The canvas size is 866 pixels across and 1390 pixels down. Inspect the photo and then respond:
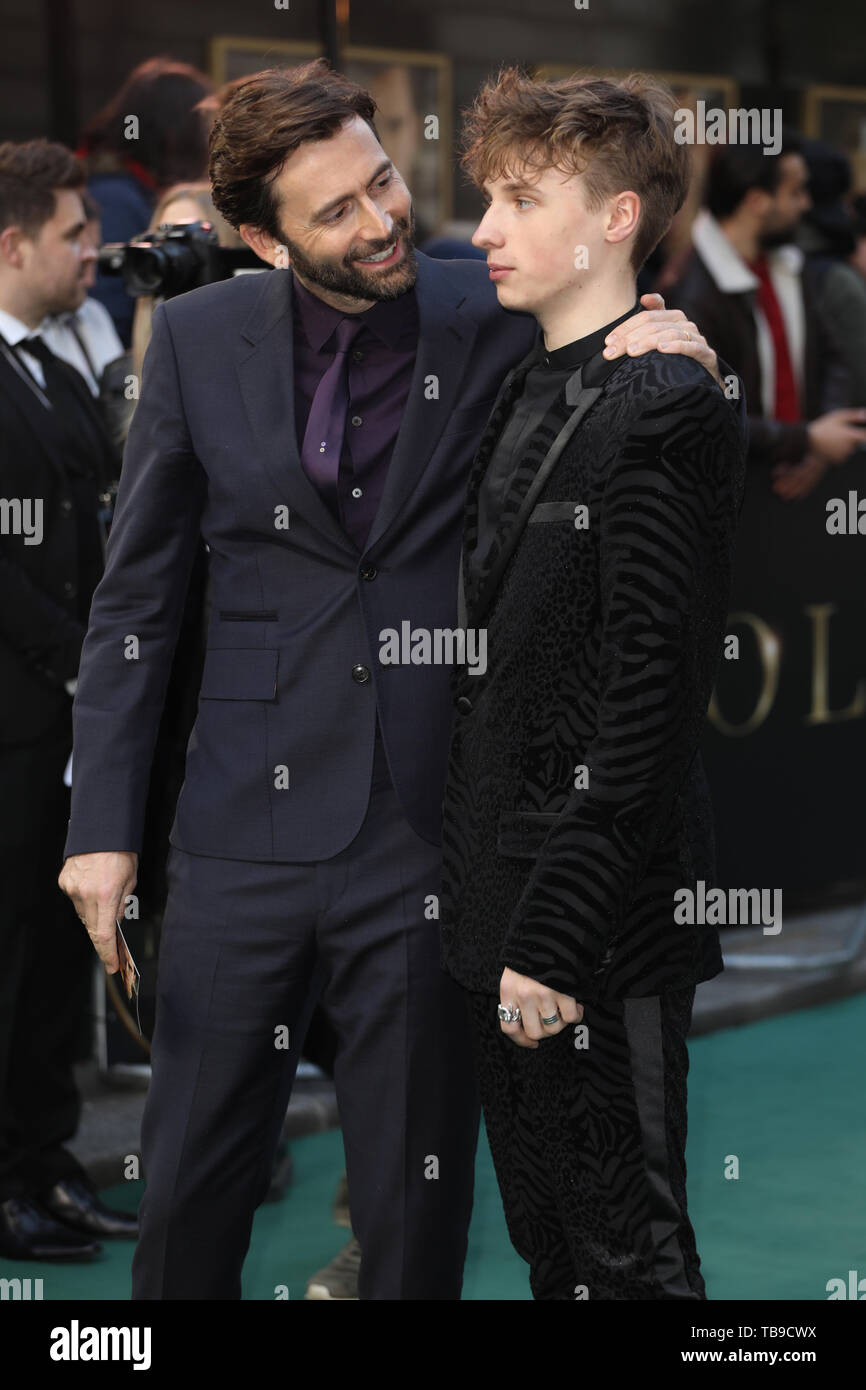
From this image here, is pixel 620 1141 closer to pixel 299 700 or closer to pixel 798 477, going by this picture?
pixel 299 700

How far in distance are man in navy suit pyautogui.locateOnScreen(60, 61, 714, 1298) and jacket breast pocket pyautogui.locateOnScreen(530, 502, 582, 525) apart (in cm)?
29

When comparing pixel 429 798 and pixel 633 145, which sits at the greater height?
pixel 633 145

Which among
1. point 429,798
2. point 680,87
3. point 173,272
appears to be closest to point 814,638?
point 680,87

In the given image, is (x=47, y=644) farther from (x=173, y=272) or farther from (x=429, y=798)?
(x=429, y=798)

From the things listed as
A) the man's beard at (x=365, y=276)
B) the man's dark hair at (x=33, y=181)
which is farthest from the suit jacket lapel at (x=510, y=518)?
the man's dark hair at (x=33, y=181)

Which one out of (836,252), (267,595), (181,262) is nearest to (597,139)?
(267,595)

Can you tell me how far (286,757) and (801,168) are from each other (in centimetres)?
466

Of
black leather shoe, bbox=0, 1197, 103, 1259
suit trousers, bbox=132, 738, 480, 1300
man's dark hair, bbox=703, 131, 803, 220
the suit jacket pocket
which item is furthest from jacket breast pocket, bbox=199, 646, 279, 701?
man's dark hair, bbox=703, 131, 803, 220

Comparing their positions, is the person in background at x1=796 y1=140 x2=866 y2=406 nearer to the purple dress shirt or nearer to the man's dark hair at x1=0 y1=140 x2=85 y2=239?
the man's dark hair at x1=0 y1=140 x2=85 y2=239

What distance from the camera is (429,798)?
9.08ft

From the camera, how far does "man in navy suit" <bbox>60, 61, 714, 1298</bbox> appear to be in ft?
9.05

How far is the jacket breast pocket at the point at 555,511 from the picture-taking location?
2.46m

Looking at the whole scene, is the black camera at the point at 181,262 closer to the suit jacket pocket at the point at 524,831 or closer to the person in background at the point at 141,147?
the person in background at the point at 141,147

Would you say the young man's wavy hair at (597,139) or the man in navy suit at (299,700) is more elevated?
the young man's wavy hair at (597,139)
